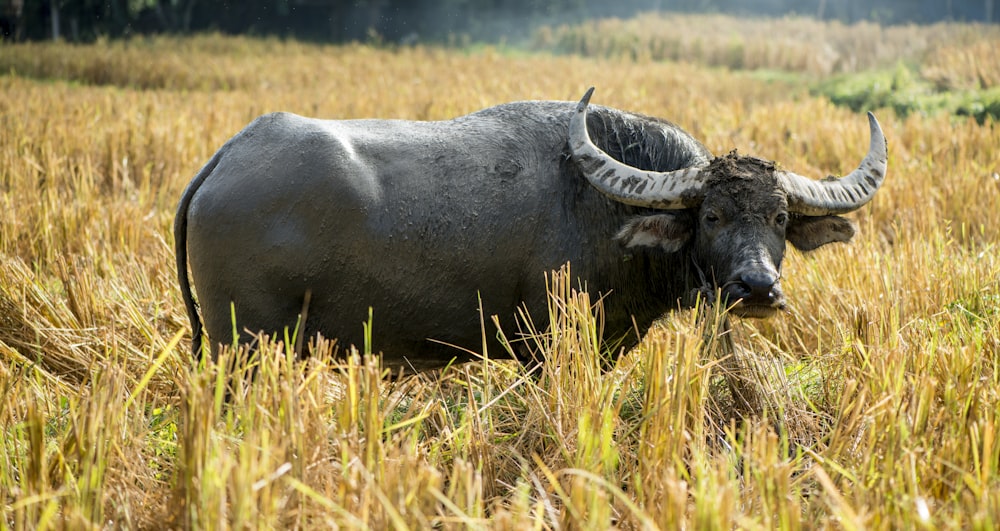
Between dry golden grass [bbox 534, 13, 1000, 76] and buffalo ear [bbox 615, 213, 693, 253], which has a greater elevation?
buffalo ear [bbox 615, 213, 693, 253]

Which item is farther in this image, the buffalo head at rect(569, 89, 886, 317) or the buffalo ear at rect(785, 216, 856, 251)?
the buffalo ear at rect(785, 216, 856, 251)

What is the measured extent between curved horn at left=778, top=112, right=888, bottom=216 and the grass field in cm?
47

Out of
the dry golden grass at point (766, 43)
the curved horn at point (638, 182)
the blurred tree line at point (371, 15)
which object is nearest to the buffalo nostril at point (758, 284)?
the curved horn at point (638, 182)

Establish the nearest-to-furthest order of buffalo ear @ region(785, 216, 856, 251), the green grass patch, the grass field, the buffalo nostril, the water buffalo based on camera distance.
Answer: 1. the grass field
2. the buffalo nostril
3. the water buffalo
4. buffalo ear @ region(785, 216, 856, 251)
5. the green grass patch

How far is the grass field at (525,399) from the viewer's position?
221cm

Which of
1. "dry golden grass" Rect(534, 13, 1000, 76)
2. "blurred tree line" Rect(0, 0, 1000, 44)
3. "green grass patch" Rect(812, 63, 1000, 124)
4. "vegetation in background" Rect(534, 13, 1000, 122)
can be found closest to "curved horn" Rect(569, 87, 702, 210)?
"vegetation in background" Rect(534, 13, 1000, 122)

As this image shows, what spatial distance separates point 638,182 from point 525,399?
37.3 inches

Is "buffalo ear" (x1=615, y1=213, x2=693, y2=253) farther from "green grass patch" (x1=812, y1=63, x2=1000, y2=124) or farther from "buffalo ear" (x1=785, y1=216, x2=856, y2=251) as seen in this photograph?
"green grass patch" (x1=812, y1=63, x2=1000, y2=124)

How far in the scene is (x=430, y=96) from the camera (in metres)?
13.6

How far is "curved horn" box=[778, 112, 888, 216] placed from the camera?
3.61 metres

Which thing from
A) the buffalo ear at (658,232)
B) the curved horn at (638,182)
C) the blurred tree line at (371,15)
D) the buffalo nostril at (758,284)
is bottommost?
the blurred tree line at (371,15)

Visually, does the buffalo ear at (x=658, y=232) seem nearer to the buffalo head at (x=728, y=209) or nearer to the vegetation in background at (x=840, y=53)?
the buffalo head at (x=728, y=209)

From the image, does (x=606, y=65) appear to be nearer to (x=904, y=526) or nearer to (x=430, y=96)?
(x=430, y=96)

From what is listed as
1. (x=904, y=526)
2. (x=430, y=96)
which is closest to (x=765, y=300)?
(x=904, y=526)
